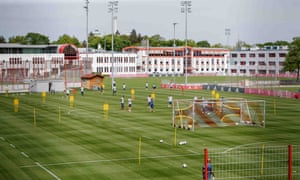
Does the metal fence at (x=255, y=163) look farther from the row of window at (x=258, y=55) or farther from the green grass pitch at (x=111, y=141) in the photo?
the row of window at (x=258, y=55)

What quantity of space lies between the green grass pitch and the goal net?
37.4 inches

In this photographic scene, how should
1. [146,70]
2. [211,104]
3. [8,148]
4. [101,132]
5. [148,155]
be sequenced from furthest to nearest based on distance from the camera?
[146,70] → [211,104] → [101,132] → [8,148] → [148,155]

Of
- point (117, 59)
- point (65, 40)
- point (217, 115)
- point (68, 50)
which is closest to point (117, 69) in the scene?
point (117, 59)

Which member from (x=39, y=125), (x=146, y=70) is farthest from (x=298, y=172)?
(x=146, y=70)

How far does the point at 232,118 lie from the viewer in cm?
3553

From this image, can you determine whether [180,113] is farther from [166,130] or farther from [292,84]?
[292,84]

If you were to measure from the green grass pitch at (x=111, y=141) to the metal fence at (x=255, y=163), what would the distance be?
937 millimetres

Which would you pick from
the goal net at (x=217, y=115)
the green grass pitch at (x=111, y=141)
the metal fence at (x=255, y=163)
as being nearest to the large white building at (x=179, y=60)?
the green grass pitch at (x=111, y=141)

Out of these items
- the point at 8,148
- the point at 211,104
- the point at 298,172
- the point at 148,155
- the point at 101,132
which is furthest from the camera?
the point at 211,104

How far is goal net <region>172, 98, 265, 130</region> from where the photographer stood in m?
34.0

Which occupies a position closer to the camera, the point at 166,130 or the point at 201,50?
the point at 166,130

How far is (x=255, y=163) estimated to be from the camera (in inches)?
839

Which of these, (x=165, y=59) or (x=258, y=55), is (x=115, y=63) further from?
(x=258, y=55)

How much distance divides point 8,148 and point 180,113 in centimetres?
1295
